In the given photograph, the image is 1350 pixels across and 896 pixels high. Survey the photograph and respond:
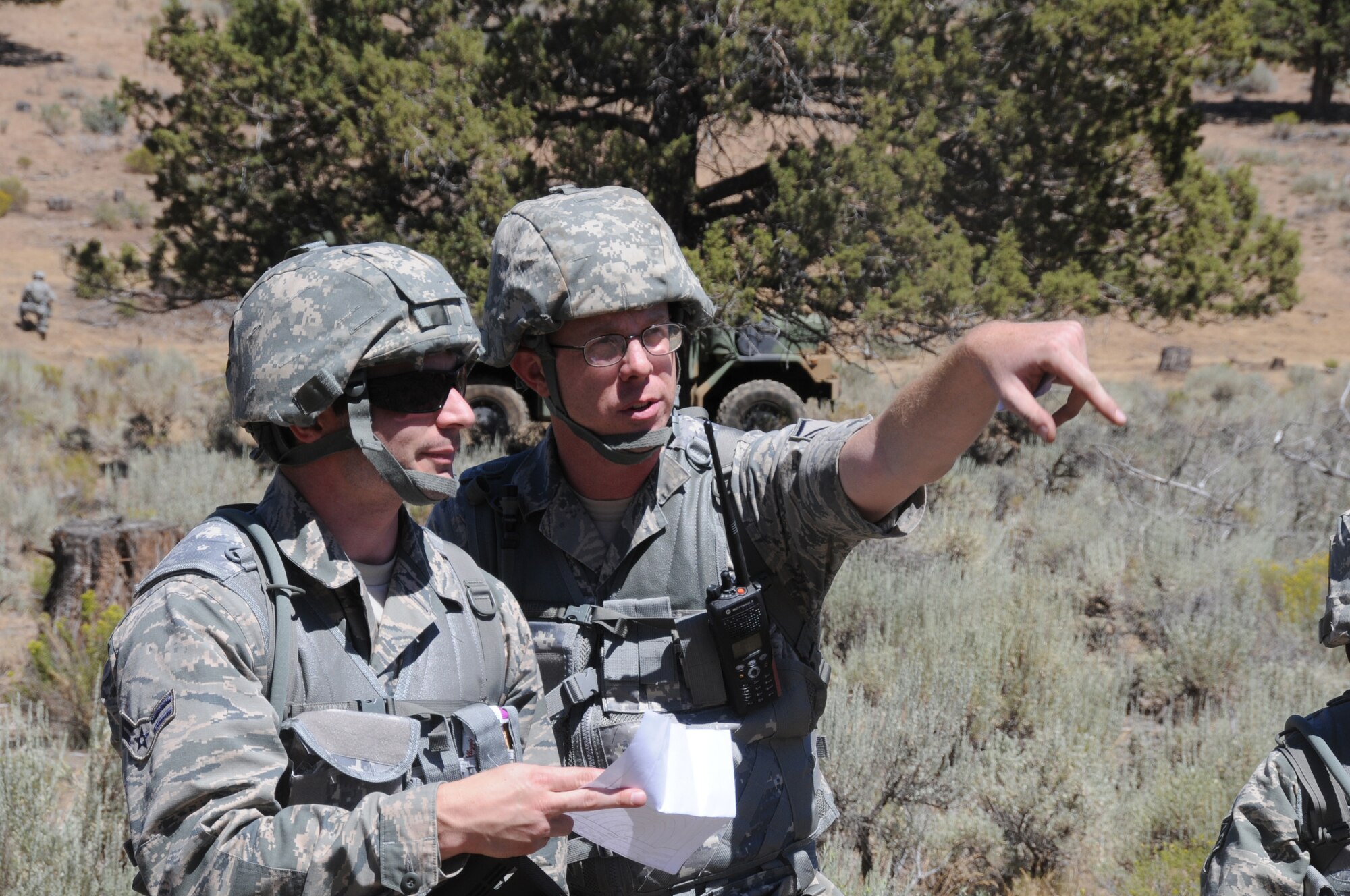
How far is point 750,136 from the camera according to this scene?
10477 mm

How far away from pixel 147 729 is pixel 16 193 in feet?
93.4

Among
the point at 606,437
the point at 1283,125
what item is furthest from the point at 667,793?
the point at 1283,125

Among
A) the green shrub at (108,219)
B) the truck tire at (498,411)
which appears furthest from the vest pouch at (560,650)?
the green shrub at (108,219)

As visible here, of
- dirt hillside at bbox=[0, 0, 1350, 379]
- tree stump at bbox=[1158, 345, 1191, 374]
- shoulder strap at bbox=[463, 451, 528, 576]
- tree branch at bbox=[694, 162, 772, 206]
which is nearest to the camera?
shoulder strap at bbox=[463, 451, 528, 576]

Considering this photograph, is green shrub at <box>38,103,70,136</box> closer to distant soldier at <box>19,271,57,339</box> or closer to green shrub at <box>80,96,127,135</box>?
green shrub at <box>80,96,127,135</box>

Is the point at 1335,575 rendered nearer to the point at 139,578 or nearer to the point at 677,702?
the point at 677,702

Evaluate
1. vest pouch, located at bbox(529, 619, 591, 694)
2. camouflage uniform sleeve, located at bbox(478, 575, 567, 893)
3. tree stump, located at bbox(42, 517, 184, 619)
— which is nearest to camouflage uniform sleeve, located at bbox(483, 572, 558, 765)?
camouflage uniform sleeve, located at bbox(478, 575, 567, 893)

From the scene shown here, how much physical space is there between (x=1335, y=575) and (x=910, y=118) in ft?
28.1

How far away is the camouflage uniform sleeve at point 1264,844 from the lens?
6.81 feet

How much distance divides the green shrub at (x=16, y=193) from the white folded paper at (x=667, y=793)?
28309 mm

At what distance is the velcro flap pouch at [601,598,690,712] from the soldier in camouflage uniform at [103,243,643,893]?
24cm

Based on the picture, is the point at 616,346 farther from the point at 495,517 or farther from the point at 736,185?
the point at 736,185

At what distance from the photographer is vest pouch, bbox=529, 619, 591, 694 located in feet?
7.10

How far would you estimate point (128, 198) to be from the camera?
26.8 metres
